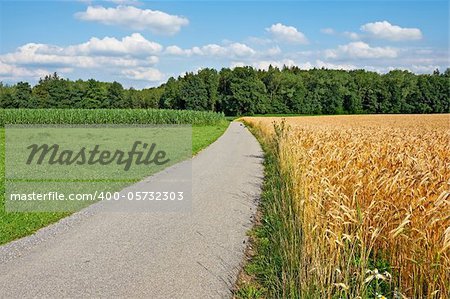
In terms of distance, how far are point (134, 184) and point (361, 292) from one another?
30.7ft

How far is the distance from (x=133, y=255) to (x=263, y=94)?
106 meters

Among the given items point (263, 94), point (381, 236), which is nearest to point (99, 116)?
point (381, 236)

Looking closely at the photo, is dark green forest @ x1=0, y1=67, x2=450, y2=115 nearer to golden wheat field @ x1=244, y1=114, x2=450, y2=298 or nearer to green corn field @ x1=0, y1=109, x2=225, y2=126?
green corn field @ x1=0, y1=109, x2=225, y2=126

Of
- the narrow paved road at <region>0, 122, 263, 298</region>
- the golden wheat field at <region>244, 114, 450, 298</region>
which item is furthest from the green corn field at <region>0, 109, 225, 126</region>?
the golden wheat field at <region>244, 114, 450, 298</region>

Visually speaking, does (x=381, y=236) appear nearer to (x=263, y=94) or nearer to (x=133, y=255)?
(x=133, y=255)

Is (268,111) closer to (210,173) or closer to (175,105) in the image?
(175,105)

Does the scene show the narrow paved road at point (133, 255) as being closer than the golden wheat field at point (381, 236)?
No

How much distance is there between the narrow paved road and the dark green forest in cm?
9490

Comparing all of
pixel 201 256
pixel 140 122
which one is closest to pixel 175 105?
pixel 140 122

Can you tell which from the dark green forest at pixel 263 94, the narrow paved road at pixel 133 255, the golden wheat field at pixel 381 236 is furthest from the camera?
the dark green forest at pixel 263 94

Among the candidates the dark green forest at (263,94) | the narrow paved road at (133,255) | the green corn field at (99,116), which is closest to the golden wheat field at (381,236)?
the narrow paved road at (133,255)

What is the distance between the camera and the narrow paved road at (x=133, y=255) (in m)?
4.93

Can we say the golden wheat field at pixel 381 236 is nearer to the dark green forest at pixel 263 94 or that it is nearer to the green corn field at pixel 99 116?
the green corn field at pixel 99 116

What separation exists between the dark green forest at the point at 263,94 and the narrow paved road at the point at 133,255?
94898 millimetres
